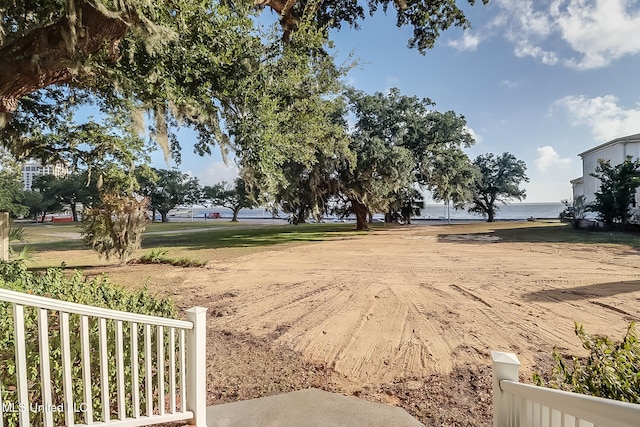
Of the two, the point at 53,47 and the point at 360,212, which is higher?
the point at 53,47

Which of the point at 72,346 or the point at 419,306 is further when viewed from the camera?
the point at 419,306

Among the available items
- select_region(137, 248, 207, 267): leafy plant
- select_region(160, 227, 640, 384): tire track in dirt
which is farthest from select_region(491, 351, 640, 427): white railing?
select_region(137, 248, 207, 267): leafy plant

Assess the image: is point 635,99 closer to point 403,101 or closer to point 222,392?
point 403,101

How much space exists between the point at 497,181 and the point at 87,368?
104 ft

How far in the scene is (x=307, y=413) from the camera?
235 centimetres

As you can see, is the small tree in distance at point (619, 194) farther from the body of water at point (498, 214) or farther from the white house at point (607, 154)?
the body of water at point (498, 214)

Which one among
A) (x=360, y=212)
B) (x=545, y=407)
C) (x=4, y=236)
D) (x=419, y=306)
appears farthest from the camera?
(x=360, y=212)

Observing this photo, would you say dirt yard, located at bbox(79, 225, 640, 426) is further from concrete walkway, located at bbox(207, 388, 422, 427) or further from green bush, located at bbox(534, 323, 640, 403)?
green bush, located at bbox(534, 323, 640, 403)

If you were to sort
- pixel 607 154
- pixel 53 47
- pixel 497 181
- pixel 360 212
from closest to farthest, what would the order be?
pixel 53 47 < pixel 607 154 < pixel 360 212 < pixel 497 181

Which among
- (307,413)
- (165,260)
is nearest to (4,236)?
(165,260)

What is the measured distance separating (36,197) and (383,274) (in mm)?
30002

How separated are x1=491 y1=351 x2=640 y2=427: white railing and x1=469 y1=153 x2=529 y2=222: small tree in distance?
28.8 meters

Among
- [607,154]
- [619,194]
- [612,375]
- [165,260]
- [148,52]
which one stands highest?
[607,154]

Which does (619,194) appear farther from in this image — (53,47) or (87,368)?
(53,47)
